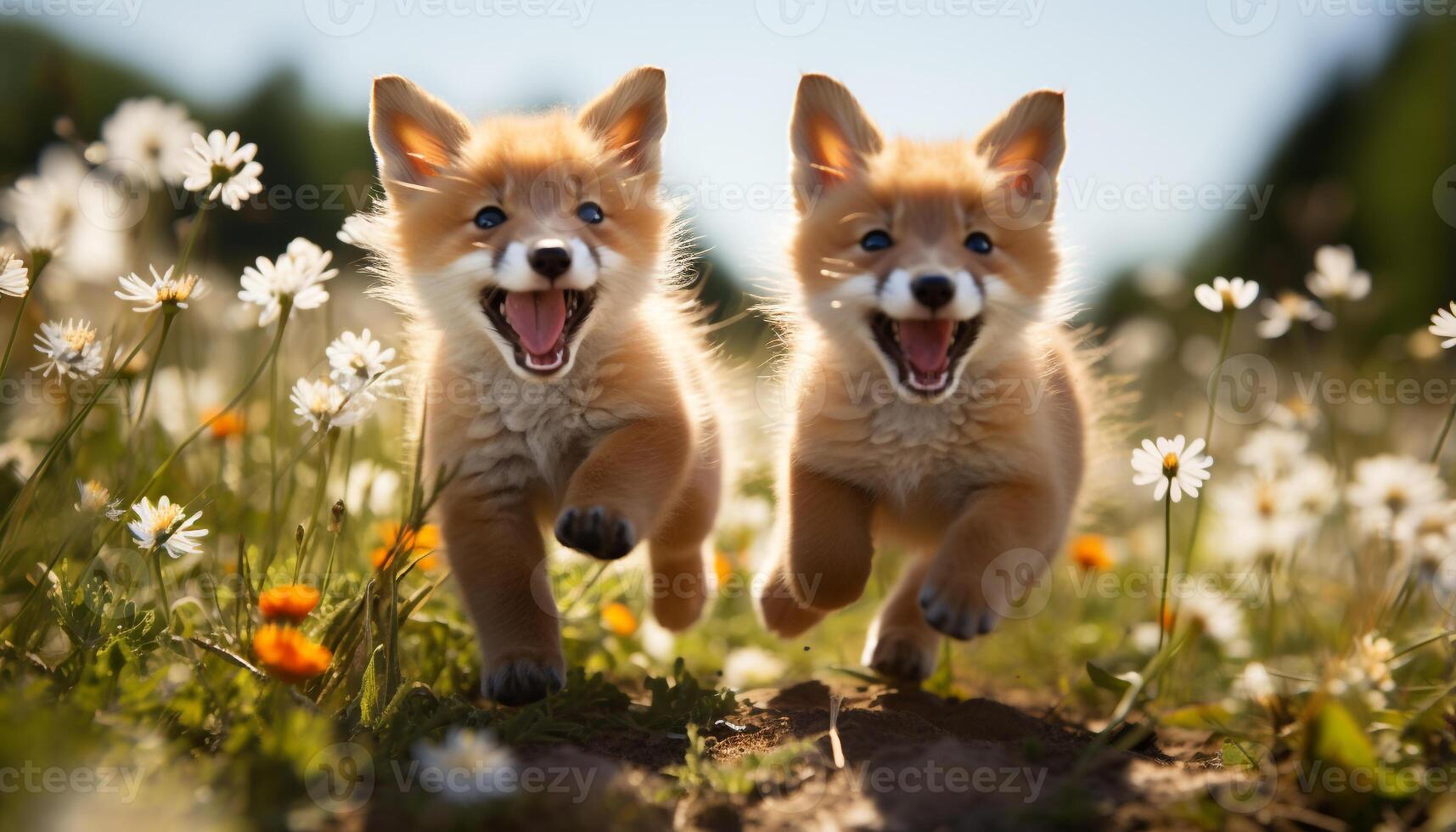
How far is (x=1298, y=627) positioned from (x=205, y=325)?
487cm

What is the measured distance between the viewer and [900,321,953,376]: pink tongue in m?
2.92

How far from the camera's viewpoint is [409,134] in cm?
333

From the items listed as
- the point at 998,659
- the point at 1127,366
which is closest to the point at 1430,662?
the point at 998,659

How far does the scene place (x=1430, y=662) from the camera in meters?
3.02

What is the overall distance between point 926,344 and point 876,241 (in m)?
0.33

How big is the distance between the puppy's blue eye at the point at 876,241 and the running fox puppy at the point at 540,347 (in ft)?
2.09

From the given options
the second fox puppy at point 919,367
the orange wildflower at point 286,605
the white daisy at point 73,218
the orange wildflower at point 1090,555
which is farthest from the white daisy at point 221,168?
the orange wildflower at point 1090,555

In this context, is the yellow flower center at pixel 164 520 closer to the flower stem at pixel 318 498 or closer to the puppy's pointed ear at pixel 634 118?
the flower stem at pixel 318 498

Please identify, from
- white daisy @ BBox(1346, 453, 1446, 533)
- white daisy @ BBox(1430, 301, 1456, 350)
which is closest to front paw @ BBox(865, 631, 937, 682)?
white daisy @ BBox(1346, 453, 1446, 533)

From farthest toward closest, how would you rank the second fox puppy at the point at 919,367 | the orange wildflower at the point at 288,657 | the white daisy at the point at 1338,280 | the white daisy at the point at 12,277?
the white daisy at the point at 1338,280
the second fox puppy at the point at 919,367
the white daisy at the point at 12,277
the orange wildflower at the point at 288,657

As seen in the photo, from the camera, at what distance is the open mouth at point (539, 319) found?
2895 millimetres

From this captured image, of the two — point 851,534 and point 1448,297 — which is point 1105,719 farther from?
point 1448,297

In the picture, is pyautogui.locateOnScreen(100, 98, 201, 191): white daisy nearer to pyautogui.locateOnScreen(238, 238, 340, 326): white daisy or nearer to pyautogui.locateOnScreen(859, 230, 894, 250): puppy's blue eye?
pyautogui.locateOnScreen(238, 238, 340, 326): white daisy

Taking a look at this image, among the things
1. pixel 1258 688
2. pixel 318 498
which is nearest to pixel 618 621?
pixel 318 498
